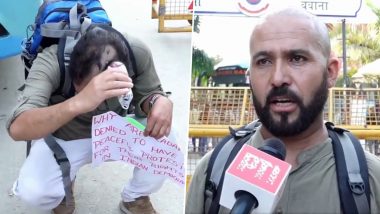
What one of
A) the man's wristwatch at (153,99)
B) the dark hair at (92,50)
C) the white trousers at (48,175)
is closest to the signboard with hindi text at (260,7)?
the dark hair at (92,50)

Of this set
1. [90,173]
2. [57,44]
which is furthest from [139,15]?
[57,44]

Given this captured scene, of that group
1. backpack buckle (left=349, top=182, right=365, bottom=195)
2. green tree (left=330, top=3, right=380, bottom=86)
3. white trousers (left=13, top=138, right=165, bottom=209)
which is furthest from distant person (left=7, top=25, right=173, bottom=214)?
backpack buckle (left=349, top=182, right=365, bottom=195)

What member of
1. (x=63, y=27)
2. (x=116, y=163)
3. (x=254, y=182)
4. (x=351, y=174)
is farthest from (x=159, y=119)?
(x=254, y=182)

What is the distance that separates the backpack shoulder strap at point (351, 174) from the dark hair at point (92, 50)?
27.5 inches

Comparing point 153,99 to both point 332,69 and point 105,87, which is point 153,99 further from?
point 332,69

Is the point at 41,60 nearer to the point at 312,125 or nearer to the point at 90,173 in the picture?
the point at 90,173

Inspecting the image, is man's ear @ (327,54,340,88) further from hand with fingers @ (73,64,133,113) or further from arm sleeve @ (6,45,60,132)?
arm sleeve @ (6,45,60,132)

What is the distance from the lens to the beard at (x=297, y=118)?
821mm

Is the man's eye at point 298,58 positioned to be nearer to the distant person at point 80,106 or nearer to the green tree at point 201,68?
the green tree at point 201,68

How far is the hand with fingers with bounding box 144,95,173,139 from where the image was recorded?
1.41 m

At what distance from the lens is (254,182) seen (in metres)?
0.62

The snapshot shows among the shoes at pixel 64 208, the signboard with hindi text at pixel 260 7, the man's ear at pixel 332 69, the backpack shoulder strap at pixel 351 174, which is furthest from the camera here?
the shoes at pixel 64 208

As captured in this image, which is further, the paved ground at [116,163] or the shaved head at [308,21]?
the paved ground at [116,163]

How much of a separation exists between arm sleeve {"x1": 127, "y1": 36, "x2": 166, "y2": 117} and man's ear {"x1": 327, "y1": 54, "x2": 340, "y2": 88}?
695mm
